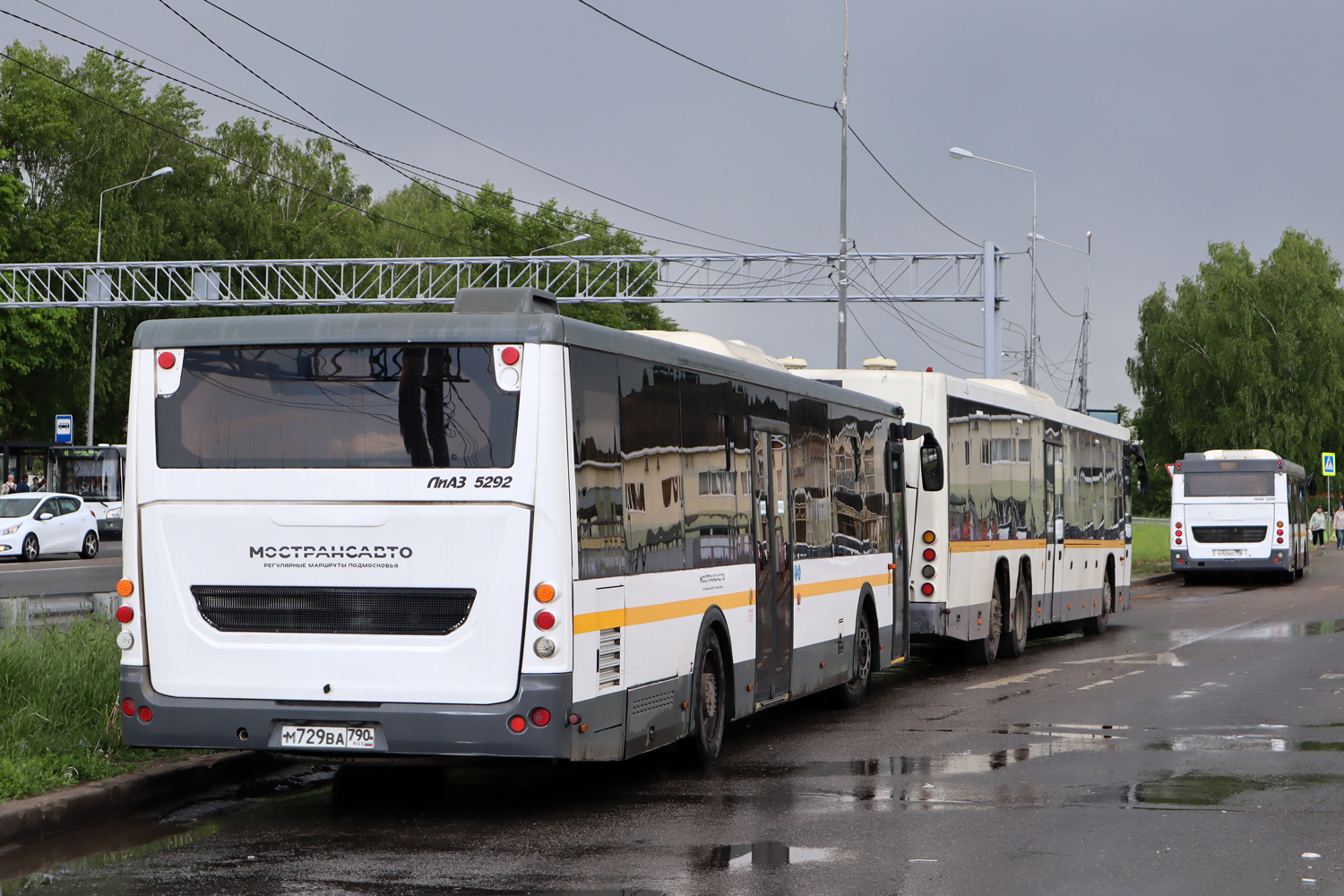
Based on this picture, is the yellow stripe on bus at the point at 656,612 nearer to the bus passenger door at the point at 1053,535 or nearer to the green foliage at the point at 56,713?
the green foliage at the point at 56,713

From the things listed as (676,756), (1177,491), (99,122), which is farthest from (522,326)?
(99,122)

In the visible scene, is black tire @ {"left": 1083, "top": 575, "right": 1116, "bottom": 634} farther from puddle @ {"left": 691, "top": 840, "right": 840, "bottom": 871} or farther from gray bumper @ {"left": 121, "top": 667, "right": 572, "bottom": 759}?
gray bumper @ {"left": 121, "top": 667, "right": 572, "bottom": 759}

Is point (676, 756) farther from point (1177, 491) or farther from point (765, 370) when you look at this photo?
point (1177, 491)

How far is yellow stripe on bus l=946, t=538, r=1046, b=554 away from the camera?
57.3 ft

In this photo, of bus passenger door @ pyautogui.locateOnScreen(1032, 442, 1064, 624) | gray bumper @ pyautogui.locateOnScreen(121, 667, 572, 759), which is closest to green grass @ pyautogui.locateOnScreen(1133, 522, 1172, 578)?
bus passenger door @ pyautogui.locateOnScreen(1032, 442, 1064, 624)

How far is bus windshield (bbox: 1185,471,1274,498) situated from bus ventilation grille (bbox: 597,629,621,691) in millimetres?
32860

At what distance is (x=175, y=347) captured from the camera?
9000 mm

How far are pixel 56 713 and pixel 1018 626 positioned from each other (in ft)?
40.8

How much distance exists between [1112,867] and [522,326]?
3878mm

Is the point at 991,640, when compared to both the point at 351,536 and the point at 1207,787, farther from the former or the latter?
the point at 351,536

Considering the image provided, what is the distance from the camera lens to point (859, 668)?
14.5 m

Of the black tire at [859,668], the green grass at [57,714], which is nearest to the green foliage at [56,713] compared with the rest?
the green grass at [57,714]

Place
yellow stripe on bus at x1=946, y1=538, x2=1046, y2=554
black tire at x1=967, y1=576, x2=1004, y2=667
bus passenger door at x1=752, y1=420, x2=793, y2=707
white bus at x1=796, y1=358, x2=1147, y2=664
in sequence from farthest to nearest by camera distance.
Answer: black tire at x1=967, y1=576, x2=1004, y2=667
yellow stripe on bus at x1=946, y1=538, x2=1046, y2=554
white bus at x1=796, y1=358, x2=1147, y2=664
bus passenger door at x1=752, y1=420, x2=793, y2=707

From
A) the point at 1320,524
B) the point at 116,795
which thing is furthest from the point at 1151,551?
the point at 116,795
